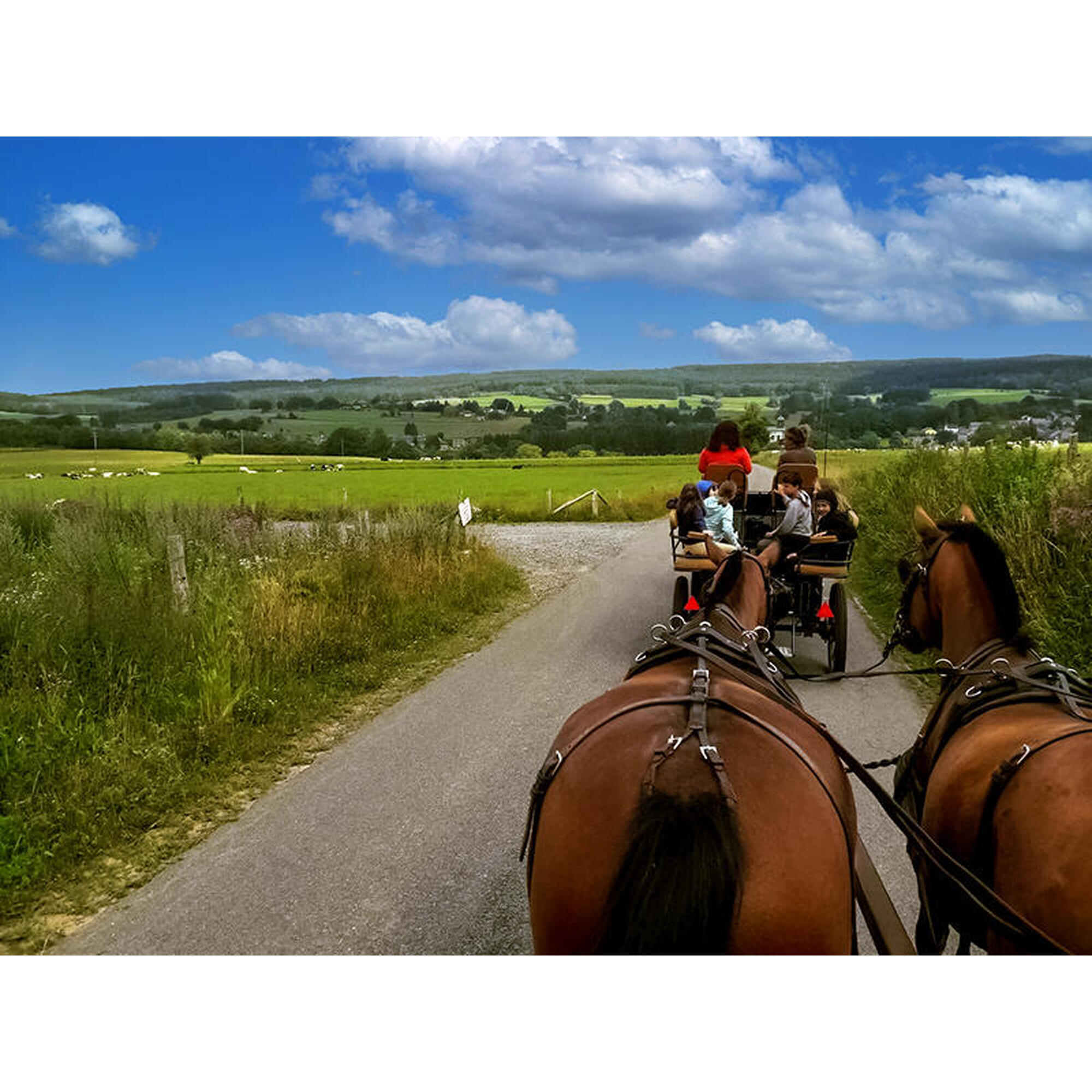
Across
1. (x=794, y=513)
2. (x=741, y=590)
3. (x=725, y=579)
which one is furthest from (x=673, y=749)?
(x=794, y=513)

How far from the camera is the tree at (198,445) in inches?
664

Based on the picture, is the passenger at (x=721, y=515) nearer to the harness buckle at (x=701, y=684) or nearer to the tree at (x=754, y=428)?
the tree at (x=754, y=428)

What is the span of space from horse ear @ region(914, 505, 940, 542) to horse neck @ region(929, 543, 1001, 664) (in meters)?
0.15

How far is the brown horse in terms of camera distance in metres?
1.82

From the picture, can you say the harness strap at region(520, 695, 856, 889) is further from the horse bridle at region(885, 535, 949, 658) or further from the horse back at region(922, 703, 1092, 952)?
the horse bridle at region(885, 535, 949, 658)

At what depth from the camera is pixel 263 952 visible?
10.4 ft

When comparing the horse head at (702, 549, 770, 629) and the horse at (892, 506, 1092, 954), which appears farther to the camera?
the horse head at (702, 549, 770, 629)

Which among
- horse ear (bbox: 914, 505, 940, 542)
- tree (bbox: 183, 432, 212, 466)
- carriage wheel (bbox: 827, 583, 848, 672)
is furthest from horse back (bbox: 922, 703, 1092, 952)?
tree (bbox: 183, 432, 212, 466)

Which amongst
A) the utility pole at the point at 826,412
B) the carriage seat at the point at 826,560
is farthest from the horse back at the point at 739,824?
the utility pole at the point at 826,412

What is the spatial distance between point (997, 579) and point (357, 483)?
34.2 meters

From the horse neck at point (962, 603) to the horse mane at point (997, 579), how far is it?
2 centimetres

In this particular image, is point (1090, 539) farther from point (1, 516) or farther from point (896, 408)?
point (1, 516)

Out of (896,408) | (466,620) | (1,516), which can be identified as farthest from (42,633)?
(896,408)

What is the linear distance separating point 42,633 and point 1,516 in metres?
4.09
